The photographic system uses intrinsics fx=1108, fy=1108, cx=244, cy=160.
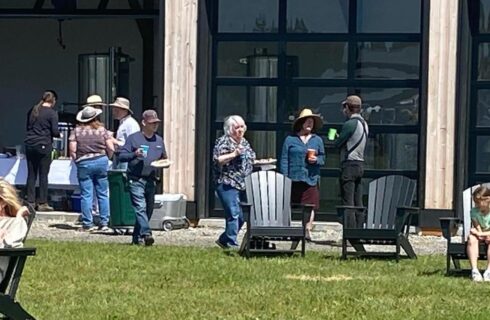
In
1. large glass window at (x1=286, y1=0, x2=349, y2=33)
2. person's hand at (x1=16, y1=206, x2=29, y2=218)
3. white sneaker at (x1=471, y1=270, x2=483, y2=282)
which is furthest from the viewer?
large glass window at (x1=286, y1=0, x2=349, y2=33)

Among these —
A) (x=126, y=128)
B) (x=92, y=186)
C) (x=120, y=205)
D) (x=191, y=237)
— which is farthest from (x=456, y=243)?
(x=92, y=186)

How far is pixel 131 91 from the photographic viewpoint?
2073cm

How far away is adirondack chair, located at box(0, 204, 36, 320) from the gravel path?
607 centimetres

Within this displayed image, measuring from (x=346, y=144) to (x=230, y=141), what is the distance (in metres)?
1.71

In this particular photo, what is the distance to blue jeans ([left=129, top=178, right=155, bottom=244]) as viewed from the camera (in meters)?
13.2

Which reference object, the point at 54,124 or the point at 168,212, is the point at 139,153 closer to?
the point at 168,212

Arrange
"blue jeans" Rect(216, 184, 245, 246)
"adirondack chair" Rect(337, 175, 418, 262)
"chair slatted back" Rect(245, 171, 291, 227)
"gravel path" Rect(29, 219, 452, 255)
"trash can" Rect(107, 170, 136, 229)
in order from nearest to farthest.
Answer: "adirondack chair" Rect(337, 175, 418, 262)
"chair slatted back" Rect(245, 171, 291, 227)
"blue jeans" Rect(216, 184, 245, 246)
"gravel path" Rect(29, 219, 452, 255)
"trash can" Rect(107, 170, 136, 229)

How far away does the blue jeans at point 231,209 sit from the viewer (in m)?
13.1

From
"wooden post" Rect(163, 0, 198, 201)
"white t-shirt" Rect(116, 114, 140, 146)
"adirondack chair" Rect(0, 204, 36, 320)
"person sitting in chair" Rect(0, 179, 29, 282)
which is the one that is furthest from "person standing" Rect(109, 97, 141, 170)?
"adirondack chair" Rect(0, 204, 36, 320)

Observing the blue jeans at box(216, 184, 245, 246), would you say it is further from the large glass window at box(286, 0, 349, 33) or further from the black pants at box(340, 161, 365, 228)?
the large glass window at box(286, 0, 349, 33)

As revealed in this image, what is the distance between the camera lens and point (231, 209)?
514 inches

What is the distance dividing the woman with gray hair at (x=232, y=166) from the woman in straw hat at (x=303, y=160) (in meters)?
0.84

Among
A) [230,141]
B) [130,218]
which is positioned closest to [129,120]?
[130,218]

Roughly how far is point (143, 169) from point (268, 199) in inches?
60.4
